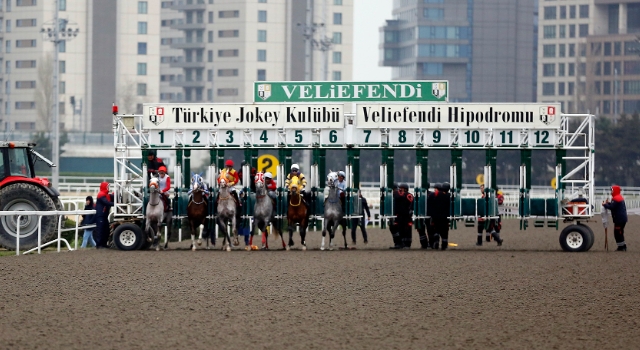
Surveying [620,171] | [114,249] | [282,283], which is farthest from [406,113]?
[620,171]

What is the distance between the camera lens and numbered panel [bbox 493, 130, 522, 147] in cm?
2370

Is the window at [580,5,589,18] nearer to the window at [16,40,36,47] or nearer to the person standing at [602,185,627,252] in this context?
the window at [16,40,36,47]

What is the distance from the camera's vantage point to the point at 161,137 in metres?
24.2

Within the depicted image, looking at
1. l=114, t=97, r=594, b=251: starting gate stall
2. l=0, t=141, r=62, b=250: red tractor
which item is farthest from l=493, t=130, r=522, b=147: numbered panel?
l=0, t=141, r=62, b=250: red tractor

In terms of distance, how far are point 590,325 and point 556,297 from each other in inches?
101

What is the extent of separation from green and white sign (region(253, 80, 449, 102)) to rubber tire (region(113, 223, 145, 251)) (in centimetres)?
389

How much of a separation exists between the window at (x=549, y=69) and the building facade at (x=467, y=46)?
12493 millimetres

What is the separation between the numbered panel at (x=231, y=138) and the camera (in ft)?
78.7

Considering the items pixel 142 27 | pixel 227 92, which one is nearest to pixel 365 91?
pixel 142 27

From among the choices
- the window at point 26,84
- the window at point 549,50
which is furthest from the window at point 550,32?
the window at point 26,84

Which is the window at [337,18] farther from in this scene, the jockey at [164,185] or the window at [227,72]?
the jockey at [164,185]

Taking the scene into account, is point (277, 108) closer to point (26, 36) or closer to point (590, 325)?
point (590, 325)

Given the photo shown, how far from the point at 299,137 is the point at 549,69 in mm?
93773

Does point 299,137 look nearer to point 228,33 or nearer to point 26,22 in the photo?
point 26,22
